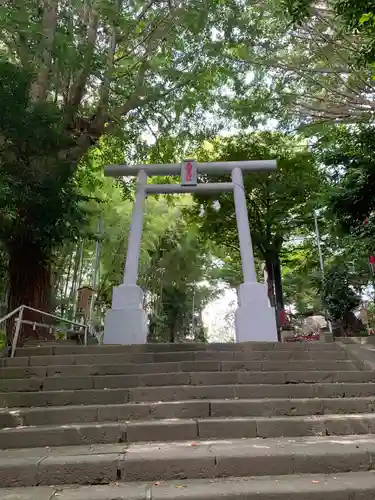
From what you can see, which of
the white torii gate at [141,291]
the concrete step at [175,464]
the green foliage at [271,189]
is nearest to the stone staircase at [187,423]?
the concrete step at [175,464]

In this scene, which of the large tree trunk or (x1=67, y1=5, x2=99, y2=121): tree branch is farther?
the large tree trunk

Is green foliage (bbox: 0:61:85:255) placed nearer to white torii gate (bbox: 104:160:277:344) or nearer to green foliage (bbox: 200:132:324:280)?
white torii gate (bbox: 104:160:277:344)

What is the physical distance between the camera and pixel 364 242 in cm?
846

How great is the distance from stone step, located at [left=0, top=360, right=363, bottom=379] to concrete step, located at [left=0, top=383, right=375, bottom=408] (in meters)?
0.53

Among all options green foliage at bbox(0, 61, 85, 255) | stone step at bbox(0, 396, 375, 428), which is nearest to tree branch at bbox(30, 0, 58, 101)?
green foliage at bbox(0, 61, 85, 255)

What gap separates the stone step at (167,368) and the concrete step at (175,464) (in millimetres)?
1789

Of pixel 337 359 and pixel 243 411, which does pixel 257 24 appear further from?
pixel 243 411

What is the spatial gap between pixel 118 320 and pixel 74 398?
2926mm

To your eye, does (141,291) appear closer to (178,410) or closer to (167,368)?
(167,368)

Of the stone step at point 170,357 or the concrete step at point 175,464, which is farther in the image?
the stone step at point 170,357

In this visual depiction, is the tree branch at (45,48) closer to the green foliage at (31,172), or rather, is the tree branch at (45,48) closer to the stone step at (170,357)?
the green foliage at (31,172)

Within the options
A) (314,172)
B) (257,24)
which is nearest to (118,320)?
(257,24)

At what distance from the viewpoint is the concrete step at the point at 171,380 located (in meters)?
4.68

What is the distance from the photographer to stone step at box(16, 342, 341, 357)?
18.5ft
